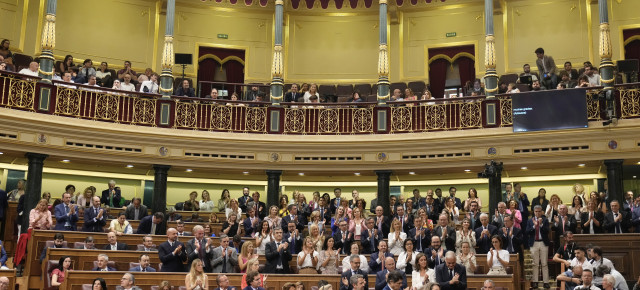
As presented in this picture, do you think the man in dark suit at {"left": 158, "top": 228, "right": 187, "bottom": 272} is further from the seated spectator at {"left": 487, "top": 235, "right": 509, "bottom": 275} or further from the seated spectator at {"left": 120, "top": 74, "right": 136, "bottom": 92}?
the seated spectator at {"left": 120, "top": 74, "right": 136, "bottom": 92}

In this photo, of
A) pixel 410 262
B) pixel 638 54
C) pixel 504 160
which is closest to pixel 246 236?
pixel 410 262

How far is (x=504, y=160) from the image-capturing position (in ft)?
48.0

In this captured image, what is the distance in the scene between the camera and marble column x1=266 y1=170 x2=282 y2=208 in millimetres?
15383

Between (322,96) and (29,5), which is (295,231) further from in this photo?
(29,5)

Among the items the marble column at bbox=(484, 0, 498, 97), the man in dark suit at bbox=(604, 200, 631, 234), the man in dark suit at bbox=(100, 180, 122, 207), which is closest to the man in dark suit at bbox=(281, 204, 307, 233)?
the man in dark suit at bbox=(100, 180, 122, 207)

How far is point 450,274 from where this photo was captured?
8914 mm

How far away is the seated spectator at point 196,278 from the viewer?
861cm

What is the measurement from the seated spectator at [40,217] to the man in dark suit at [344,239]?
4382 mm

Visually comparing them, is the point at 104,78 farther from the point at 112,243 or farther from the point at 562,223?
the point at 562,223

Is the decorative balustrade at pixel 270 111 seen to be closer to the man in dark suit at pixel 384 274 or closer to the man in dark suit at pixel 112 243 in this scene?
the man in dark suit at pixel 112 243

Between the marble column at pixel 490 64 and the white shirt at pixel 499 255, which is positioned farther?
the marble column at pixel 490 64

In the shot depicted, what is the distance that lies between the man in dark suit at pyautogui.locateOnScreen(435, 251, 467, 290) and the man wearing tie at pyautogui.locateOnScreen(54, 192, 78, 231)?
19.4 ft

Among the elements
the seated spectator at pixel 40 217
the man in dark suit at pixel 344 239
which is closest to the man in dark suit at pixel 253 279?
the man in dark suit at pixel 344 239

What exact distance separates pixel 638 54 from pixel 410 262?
1007cm
